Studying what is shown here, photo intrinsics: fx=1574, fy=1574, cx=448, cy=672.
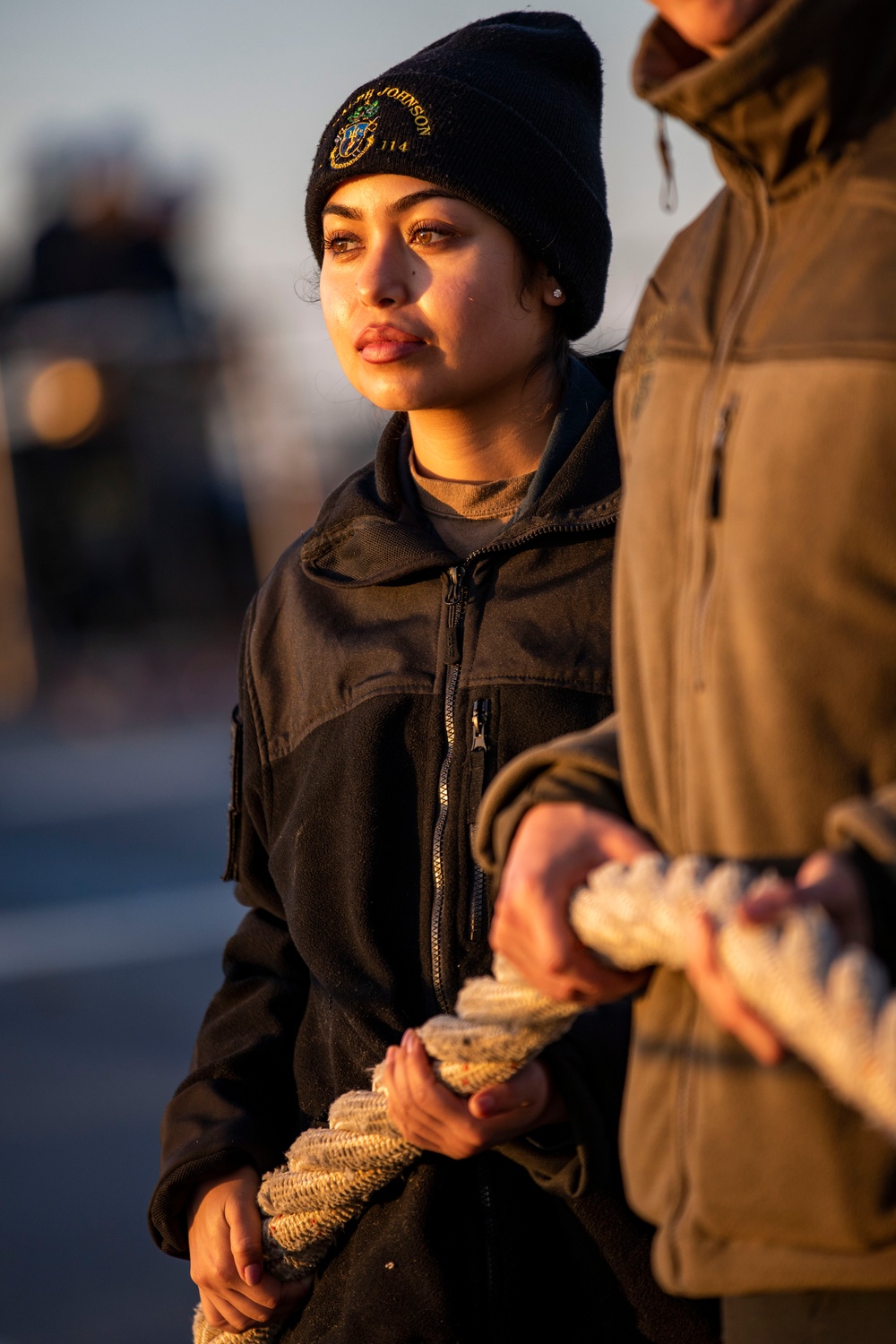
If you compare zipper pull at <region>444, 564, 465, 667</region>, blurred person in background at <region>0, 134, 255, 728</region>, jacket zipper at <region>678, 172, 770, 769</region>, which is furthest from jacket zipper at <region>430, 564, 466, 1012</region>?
blurred person in background at <region>0, 134, 255, 728</region>

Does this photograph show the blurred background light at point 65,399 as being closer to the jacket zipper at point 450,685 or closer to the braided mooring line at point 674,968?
the jacket zipper at point 450,685

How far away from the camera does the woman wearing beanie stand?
211cm

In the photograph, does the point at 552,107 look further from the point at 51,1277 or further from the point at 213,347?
the point at 213,347

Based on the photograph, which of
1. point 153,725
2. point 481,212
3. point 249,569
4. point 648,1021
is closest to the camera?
point 648,1021

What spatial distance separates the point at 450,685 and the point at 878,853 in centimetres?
104

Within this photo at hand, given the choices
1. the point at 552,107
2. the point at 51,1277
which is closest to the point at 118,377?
the point at 51,1277

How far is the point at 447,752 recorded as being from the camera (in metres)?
2.21

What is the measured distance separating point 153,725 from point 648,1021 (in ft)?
54.5

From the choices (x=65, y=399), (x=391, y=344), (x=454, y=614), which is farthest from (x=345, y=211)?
(x=65, y=399)

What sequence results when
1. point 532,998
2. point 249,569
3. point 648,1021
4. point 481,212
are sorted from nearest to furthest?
point 648,1021 → point 532,998 → point 481,212 → point 249,569

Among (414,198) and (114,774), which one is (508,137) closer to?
(414,198)

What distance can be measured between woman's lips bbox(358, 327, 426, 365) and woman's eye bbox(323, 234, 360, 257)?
18 centimetres

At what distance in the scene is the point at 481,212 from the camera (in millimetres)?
2361

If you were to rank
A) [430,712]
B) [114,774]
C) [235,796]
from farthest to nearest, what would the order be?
1. [114,774]
2. [235,796]
3. [430,712]
